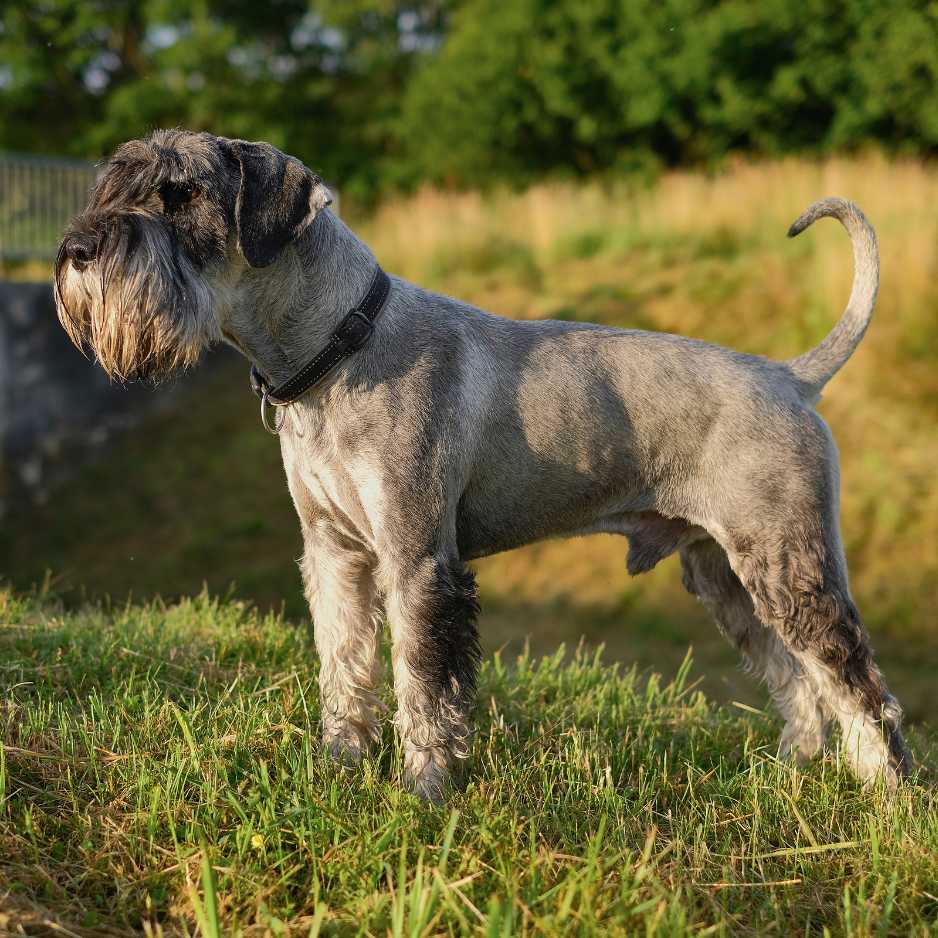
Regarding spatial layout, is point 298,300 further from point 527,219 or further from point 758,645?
point 527,219

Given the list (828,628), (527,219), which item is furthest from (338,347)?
(527,219)

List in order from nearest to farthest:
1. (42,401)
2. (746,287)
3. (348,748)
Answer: (348,748) < (746,287) < (42,401)

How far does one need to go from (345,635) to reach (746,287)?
962 centimetres

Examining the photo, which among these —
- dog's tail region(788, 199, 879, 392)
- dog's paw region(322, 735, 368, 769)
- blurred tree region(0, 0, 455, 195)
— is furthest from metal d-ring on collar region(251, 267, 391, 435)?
blurred tree region(0, 0, 455, 195)

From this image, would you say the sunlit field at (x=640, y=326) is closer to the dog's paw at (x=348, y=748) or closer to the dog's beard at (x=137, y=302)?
the dog's paw at (x=348, y=748)

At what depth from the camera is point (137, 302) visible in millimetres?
3680

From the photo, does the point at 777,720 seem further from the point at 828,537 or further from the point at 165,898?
the point at 165,898

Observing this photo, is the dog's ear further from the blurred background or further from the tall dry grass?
A: the tall dry grass

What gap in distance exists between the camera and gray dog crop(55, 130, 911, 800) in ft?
12.5

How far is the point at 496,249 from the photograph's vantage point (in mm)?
15531

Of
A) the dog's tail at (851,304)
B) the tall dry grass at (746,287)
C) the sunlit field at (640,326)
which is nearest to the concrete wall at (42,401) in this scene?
the sunlit field at (640,326)

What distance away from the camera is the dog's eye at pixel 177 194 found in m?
3.76

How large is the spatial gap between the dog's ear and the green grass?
1.72 meters

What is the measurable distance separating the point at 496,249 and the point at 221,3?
61.8 feet
